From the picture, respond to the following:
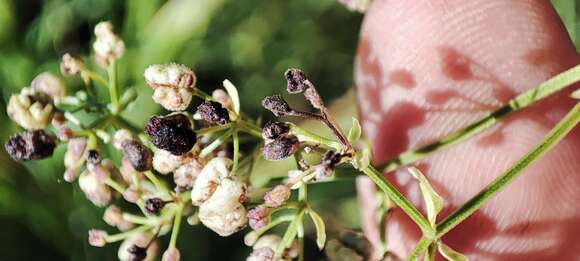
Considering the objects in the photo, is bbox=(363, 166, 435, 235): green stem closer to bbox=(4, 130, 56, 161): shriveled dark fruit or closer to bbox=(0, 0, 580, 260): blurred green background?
Answer: bbox=(4, 130, 56, 161): shriveled dark fruit

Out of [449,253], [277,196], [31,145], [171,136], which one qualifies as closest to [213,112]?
[171,136]

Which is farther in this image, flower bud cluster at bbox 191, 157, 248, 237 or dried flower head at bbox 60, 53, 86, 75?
dried flower head at bbox 60, 53, 86, 75

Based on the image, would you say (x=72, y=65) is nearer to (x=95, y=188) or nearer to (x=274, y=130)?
(x=95, y=188)

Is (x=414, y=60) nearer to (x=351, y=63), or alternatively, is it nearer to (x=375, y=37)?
(x=375, y=37)

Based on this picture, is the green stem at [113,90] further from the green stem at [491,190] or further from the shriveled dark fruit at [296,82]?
the green stem at [491,190]

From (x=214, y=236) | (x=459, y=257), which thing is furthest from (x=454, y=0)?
(x=214, y=236)

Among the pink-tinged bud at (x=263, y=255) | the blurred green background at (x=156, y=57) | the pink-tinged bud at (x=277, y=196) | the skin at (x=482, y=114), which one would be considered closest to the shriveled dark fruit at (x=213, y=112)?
the pink-tinged bud at (x=277, y=196)

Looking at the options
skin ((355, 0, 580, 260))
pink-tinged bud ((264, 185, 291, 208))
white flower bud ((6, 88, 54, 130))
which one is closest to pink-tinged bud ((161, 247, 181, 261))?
Result: pink-tinged bud ((264, 185, 291, 208))
